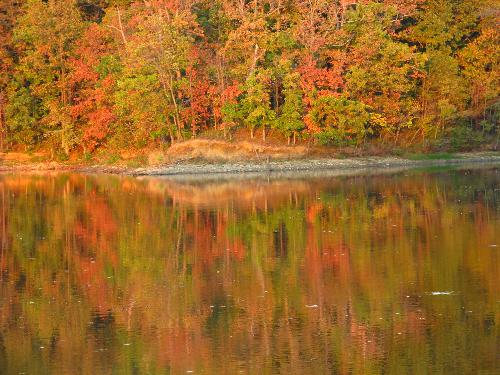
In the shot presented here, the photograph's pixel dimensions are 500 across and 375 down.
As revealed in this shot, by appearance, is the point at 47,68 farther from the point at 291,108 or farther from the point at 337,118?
the point at 337,118

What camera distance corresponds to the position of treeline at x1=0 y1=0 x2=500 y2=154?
5500 centimetres

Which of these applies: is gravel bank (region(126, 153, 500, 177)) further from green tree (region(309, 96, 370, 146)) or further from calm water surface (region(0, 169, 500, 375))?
calm water surface (region(0, 169, 500, 375))

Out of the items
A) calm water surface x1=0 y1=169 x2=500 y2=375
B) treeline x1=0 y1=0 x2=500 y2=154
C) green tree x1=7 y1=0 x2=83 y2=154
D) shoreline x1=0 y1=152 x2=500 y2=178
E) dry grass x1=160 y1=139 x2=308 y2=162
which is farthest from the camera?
green tree x1=7 y1=0 x2=83 y2=154

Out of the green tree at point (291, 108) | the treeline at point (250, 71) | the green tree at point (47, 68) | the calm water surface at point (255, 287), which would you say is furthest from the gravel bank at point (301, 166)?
the calm water surface at point (255, 287)

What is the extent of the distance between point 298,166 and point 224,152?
4437 mm

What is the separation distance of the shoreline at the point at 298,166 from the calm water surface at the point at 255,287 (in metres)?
18.3

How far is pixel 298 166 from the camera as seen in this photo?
176 ft

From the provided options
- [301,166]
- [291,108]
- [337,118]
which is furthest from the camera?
[337,118]

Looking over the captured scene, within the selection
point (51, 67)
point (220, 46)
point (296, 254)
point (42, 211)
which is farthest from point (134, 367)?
point (51, 67)

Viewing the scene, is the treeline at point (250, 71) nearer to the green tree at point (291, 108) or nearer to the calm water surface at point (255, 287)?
the green tree at point (291, 108)

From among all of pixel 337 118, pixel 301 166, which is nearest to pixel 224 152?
pixel 301 166

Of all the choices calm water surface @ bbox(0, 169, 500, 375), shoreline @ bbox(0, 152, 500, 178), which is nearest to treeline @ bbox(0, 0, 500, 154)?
shoreline @ bbox(0, 152, 500, 178)

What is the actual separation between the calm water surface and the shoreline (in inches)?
721

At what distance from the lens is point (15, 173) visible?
58219 mm
